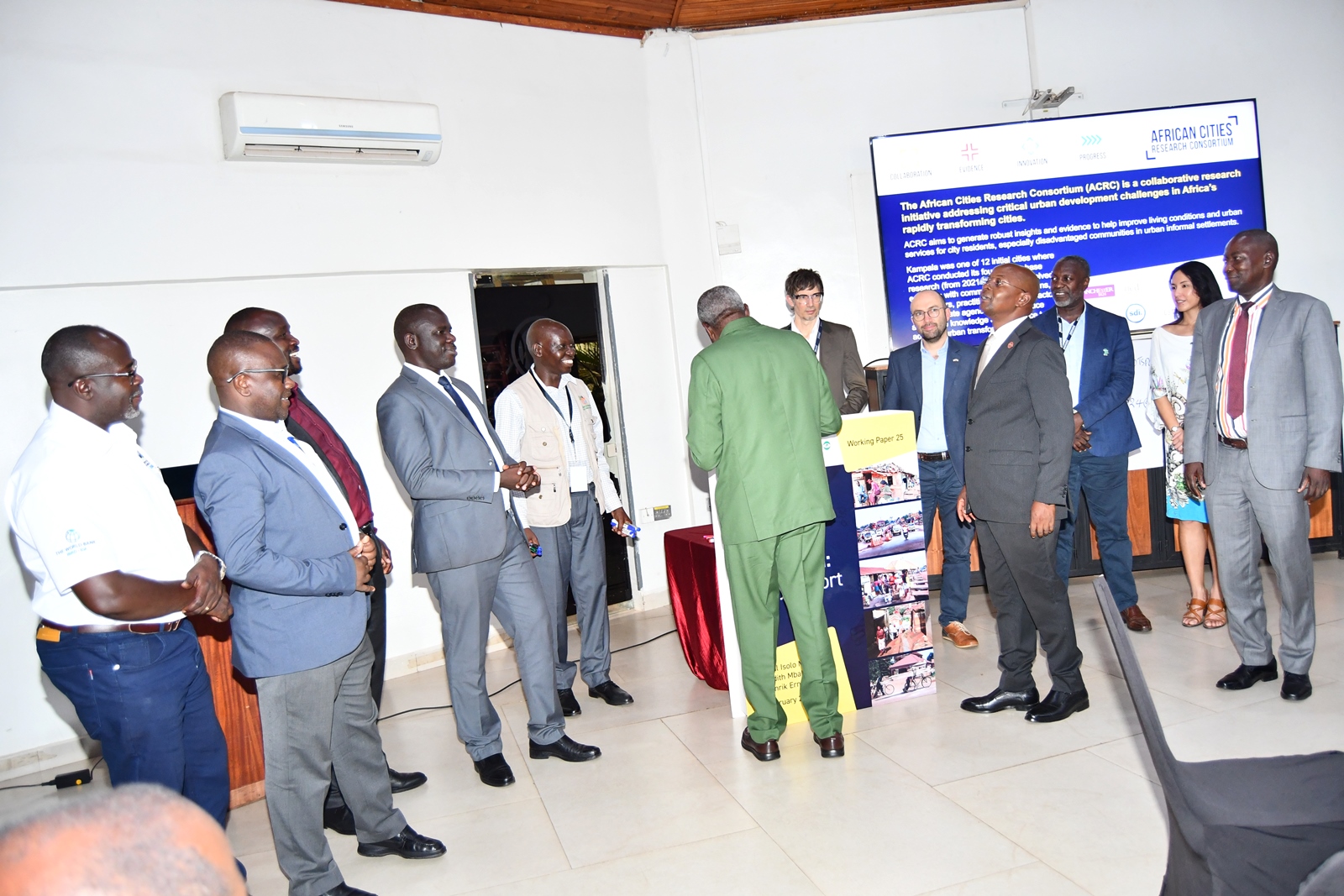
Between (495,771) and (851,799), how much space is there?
1342 millimetres

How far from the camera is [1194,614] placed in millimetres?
4602

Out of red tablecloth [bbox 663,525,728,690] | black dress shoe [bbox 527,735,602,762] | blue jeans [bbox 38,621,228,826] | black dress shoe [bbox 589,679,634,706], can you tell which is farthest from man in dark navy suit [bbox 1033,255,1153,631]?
blue jeans [bbox 38,621,228,826]

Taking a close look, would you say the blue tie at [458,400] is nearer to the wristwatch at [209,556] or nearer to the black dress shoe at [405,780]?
the wristwatch at [209,556]

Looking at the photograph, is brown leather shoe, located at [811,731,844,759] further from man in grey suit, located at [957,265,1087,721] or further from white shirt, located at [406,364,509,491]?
white shirt, located at [406,364,509,491]

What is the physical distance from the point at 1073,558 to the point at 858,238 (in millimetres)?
2503

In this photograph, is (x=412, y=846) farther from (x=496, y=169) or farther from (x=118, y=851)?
(x=496, y=169)

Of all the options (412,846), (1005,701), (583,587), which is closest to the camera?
(412,846)

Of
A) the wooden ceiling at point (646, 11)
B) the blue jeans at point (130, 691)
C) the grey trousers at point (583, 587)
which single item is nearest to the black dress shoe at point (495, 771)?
the grey trousers at point (583, 587)

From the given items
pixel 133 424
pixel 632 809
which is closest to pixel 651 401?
pixel 133 424

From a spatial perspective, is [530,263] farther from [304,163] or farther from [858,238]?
[858,238]

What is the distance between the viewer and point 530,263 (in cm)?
573

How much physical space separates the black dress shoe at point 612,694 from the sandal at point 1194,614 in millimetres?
2801

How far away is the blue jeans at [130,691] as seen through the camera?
233cm

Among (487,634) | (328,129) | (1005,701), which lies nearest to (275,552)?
(487,634)
